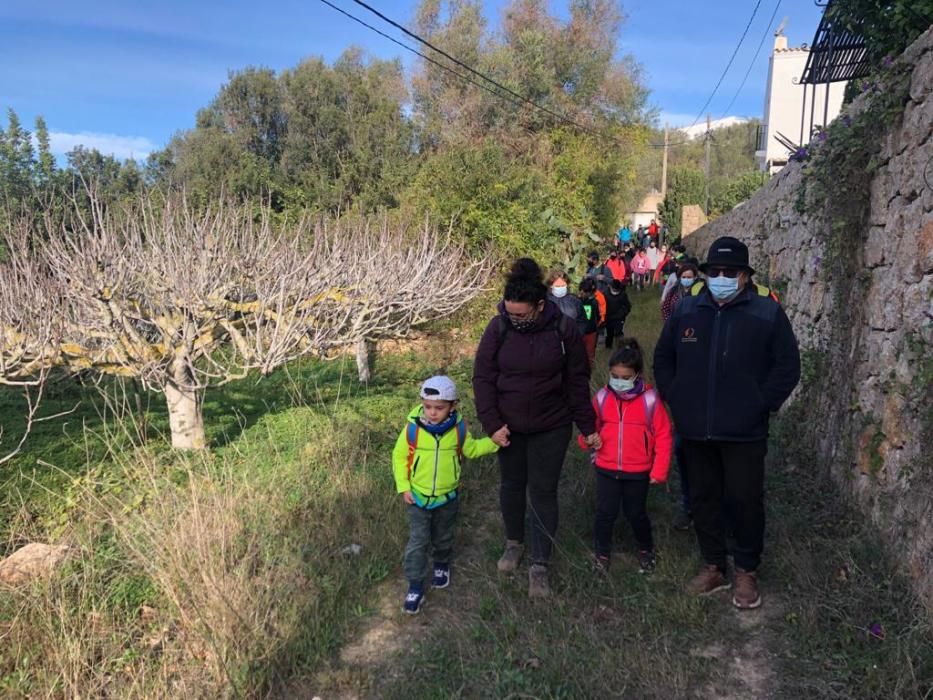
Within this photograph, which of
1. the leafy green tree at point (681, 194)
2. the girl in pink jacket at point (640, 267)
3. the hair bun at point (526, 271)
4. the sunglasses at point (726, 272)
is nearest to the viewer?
the sunglasses at point (726, 272)

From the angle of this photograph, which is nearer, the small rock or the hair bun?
the hair bun

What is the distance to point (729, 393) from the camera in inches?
119

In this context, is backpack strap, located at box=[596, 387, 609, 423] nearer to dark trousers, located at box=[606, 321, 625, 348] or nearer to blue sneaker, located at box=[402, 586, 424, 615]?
blue sneaker, located at box=[402, 586, 424, 615]

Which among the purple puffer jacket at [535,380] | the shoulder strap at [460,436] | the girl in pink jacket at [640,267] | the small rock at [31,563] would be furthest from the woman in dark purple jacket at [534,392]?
the girl in pink jacket at [640,267]

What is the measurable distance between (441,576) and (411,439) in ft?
2.80

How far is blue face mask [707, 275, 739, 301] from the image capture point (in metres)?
3.09

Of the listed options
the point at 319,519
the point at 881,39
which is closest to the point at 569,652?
the point at 319,519

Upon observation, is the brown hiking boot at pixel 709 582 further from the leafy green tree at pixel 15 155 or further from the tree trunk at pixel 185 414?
the leafy green tree at pixel 15 155

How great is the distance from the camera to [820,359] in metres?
4.59

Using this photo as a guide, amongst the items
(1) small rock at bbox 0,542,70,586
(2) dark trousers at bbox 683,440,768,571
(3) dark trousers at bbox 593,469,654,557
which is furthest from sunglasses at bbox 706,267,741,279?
(1) small rock at bbox 0,542,70,586

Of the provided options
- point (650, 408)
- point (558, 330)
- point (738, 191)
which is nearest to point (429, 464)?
point (558, 330)

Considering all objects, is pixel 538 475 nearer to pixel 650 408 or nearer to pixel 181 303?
pixel 650 408

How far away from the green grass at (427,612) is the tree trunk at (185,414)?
3032 millimetres

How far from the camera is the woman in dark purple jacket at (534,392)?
3.25 m
